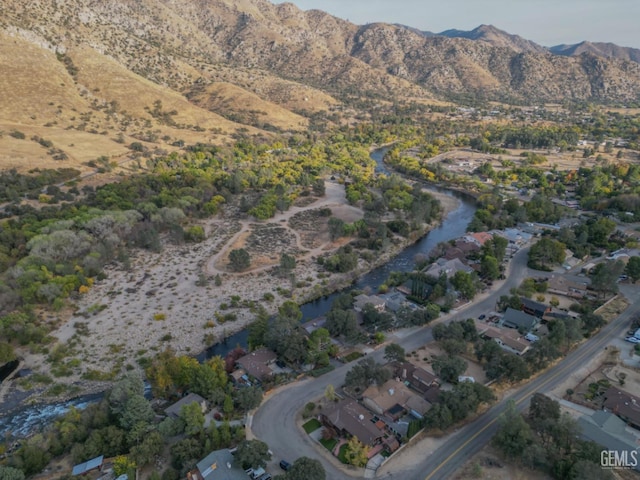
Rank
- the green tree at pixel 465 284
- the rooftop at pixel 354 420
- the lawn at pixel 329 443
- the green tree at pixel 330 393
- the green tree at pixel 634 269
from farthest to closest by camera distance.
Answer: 1. the green tree at pixel 634 269
2. the green tree at pixel 465 284
3. the green tree at pixel 330 393
4. the lawn at pixel 329 443
5. the rooftop at pixel 354 420

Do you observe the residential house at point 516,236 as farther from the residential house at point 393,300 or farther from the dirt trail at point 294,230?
the dirt trail at point 294,230

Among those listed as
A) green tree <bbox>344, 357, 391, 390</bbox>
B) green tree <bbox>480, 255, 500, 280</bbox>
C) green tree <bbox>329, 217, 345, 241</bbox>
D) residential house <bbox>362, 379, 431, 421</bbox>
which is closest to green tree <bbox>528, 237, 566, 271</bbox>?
green tree <bbox>480, 255, 500, 280</bbox>

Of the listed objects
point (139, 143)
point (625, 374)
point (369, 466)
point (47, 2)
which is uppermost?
point (47, 2)

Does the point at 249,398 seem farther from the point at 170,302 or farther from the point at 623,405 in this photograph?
the point at 623,405

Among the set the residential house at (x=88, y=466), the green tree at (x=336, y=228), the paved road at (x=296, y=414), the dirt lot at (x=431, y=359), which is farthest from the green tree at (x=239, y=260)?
the residential house at (x=88, y=466)

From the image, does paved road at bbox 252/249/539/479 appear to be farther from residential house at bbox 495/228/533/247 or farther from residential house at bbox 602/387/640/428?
residential house at bbox 495/228/533/247

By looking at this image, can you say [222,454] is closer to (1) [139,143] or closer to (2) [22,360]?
(2) [22,360]

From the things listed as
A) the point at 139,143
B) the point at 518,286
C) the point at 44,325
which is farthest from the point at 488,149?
the point at 44,325
